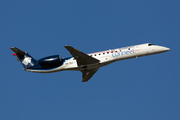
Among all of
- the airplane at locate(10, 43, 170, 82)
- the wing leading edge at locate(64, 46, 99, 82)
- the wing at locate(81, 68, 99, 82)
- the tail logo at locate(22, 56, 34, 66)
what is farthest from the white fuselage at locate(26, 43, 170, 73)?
the tail logo at locate(22, 56, 34, 66)

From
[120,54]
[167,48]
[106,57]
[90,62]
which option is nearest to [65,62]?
[90,62]

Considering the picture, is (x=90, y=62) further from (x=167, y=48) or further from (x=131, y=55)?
(x=167, y=48)

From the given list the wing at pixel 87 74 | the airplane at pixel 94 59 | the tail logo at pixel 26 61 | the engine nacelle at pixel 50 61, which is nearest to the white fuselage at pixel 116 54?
the airplane at pixel 94 59

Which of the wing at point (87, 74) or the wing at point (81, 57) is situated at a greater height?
the wing at point (81, 57)

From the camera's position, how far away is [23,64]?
31.5 m

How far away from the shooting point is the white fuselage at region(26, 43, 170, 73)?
29453 millimetres

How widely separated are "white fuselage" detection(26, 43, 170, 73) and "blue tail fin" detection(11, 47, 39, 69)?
7.28 feet

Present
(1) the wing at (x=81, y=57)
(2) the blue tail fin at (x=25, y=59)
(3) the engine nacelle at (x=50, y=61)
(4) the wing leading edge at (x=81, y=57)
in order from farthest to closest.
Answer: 1. (2) the blue tail fin at (x=25, y=59)
2. (3) the engine nacelle at (x=50, y=61)
3. (1) the wing at (x=81, y=57)
4. (4) the wing leading edge at (x=81, y=57)

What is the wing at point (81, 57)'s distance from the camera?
90.8 feet

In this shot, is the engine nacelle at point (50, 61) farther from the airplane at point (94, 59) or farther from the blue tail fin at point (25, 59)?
the blue tail fin at point (25, 59)

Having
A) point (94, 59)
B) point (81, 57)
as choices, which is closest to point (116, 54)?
point (94, 59)

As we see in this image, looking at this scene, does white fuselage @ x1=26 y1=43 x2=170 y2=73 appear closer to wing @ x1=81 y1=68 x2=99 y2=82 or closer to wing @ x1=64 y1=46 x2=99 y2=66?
wing @ x1=64 y1=46 x2=99 y2=66

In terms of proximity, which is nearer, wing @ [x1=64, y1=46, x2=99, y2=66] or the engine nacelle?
wing @ [x1=64, y1=46, x2=99, y2=66]

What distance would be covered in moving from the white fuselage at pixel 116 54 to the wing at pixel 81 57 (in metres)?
0.61
